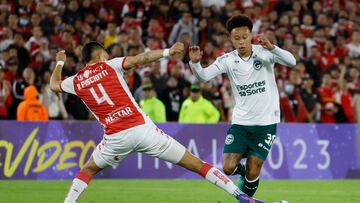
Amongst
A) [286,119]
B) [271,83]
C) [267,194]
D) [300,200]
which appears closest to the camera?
[271,83]

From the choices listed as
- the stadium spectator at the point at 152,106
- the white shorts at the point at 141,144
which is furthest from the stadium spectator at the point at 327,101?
the white shorts at the point at 141,144

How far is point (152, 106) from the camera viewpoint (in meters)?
19.2

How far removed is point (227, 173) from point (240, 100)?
0.94 meters

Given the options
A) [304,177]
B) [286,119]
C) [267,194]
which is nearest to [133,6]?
[286,119]

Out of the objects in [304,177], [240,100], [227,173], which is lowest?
[304,177]

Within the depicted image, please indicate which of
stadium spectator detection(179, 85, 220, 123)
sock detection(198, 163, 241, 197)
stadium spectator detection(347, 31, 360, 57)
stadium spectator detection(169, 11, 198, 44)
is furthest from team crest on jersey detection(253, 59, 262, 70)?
stadium spectator detection(347, 31, 360, 57)

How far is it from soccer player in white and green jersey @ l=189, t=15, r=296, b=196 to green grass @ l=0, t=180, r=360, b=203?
126cm

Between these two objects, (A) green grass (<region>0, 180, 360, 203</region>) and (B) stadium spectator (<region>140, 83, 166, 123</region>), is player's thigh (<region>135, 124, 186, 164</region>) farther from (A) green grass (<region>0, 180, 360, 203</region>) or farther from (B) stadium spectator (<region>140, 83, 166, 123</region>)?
(B) stadium spectator (<region>140, 83, 166, 123</region>)

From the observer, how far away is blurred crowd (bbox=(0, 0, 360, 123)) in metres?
19.5

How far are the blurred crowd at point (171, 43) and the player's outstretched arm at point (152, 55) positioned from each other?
8.38 m

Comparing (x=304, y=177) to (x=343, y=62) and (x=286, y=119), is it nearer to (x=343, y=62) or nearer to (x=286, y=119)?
(x=286, y=119)

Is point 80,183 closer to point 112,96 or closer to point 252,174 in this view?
point 112,96

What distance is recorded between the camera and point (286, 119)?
20.9 meters

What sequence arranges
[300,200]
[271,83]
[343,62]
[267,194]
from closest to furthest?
[271,83] → [300,200] → [267,194] → [343,62]
